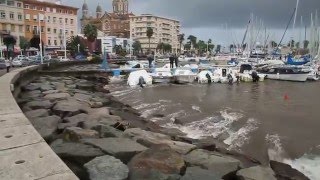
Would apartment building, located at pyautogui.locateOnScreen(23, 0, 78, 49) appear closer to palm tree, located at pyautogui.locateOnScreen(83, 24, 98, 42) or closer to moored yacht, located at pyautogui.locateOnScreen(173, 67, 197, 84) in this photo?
palm tree, located at pyautogui.locateOnScreen(83, 24, 98, 42)

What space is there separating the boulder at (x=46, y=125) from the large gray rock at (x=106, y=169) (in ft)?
9.03

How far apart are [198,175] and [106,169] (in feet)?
5.87

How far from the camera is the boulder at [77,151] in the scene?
7.33m

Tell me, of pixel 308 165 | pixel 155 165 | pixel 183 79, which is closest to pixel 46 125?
pixel 155 165

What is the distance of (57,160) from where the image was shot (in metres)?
5.34

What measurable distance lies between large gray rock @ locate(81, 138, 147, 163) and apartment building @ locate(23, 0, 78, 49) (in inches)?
4110

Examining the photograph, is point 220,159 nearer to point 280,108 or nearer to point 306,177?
point 306,177

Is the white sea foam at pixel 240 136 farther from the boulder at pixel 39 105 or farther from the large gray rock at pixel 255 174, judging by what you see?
the boulder at pixel 39 105

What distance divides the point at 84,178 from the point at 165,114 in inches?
564

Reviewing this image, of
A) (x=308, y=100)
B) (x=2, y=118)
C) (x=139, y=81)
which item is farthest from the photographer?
(x=139, y=81)

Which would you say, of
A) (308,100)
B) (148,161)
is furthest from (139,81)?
(148,161)

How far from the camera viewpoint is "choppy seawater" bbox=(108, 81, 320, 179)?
12547 mm

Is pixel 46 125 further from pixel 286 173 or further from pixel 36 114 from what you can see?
pixel 286 173

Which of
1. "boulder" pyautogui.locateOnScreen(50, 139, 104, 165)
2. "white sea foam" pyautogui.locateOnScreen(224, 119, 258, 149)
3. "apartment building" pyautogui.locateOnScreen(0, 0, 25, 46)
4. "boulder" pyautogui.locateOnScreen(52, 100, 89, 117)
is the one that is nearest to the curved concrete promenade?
"boulder" pyautogui.locateOnScreen(50, 139, 104, 165)
